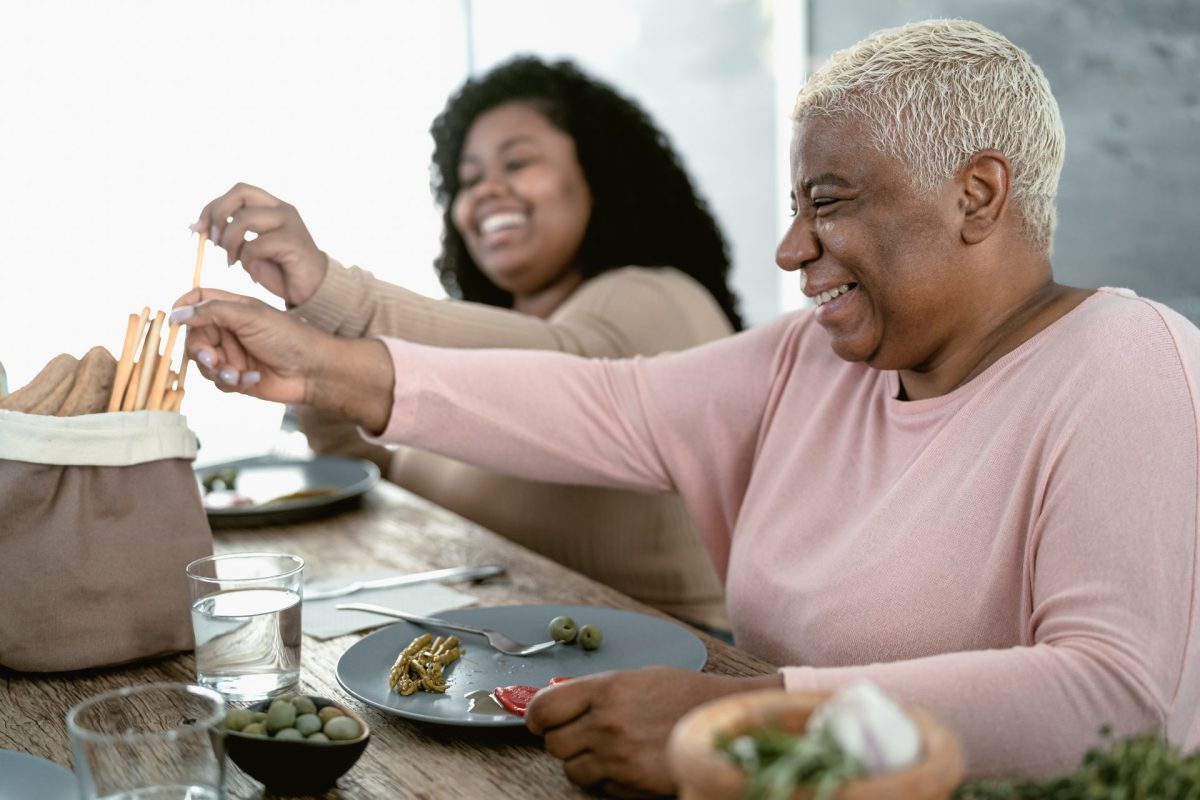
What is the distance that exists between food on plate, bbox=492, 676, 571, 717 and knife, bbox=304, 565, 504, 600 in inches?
18.5

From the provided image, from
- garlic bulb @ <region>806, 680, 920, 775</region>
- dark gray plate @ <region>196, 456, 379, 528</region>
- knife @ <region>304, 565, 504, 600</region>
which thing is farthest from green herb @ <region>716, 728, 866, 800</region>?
dark gray plate @ <region>196, 456, 379, 528</region>

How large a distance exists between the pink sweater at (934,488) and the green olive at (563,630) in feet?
0.79

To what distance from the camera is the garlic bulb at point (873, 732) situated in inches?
22.1

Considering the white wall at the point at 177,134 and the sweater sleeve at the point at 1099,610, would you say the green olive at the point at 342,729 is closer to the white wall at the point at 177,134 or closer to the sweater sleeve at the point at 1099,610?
the sweater sleeve at the point at 1099,610

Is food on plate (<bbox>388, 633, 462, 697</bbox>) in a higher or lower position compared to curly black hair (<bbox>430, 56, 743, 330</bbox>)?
lower

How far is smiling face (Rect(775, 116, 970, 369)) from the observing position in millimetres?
1267

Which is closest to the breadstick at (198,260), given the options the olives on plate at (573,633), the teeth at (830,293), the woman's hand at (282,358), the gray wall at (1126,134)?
the woman's hand at (282,358)

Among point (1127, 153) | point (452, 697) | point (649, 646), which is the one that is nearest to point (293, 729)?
point (452, 697)

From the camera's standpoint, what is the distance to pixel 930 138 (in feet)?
4.05

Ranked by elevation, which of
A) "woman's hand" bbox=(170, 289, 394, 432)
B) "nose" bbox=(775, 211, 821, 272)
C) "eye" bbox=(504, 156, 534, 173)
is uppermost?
"eye" bbox=(504, 156, 534, 173)

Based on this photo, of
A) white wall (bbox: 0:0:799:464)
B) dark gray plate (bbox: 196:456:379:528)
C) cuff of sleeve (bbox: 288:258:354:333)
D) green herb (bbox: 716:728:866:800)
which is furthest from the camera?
white wall (bbox: 0:0:799:464)

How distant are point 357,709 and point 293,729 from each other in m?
0.20

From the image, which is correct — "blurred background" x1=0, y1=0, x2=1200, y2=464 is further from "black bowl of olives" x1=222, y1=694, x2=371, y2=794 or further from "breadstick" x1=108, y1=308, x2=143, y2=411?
"black bowl of olives" x1=222, y1=694, x2=371, y2=794

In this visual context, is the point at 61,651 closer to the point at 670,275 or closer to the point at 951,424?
the point at 951,424
